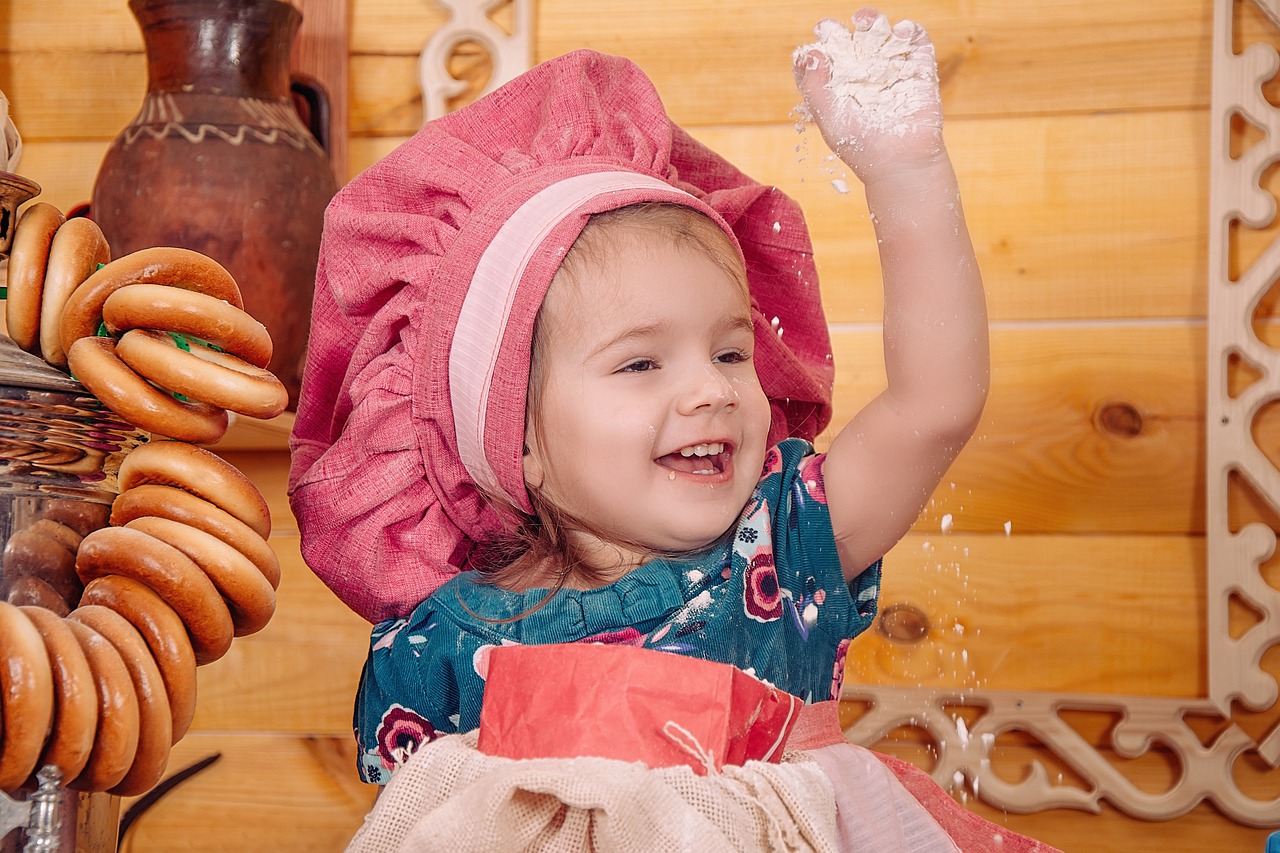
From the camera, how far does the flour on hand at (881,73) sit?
743 millimetres

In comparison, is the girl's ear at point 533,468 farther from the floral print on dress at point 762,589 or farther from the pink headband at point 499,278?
the floral print on dress at point 762,589

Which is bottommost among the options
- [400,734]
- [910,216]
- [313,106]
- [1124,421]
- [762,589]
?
[400,734]

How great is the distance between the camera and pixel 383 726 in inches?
34.0

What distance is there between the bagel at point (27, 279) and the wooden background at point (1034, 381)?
445mm

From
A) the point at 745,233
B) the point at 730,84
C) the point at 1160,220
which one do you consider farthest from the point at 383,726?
the point at 1160,220

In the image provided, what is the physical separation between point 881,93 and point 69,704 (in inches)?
20.9

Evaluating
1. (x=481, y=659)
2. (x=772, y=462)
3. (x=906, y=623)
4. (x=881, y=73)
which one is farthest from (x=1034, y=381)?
(x=481, y=659)

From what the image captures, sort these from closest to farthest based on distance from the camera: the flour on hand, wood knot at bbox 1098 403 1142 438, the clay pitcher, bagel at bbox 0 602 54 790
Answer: bagel at bbox 0 602 54 790 → the flour on hand → the clay pitcher → wood knot at bbox 1098 403 1142 438

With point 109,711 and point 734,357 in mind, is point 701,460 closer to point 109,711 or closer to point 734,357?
point 734,357

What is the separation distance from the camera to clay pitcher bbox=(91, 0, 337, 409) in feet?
3.44

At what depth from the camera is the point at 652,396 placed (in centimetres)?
80

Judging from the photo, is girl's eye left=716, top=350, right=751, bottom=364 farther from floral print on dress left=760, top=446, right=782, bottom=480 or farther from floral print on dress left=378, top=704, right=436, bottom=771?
floral print on dress left=378, top=704, right=436, bottom=771

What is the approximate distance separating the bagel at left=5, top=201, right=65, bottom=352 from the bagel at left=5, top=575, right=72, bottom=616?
12cm

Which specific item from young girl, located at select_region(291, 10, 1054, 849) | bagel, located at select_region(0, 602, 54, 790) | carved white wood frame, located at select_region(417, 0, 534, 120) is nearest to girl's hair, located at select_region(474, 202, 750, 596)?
young girl, located at select_region(291, 10, 1054, 849)
